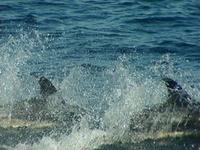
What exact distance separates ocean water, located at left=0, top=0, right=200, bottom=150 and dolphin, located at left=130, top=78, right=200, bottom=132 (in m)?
0.33

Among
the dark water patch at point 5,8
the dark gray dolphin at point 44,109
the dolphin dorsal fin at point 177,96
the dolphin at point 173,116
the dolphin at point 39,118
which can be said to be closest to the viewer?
the dolphin at point 173,116

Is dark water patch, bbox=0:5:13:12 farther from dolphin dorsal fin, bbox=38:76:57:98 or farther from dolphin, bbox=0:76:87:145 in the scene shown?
A: dolphin dorsal fin, bbox=38:76:57:98

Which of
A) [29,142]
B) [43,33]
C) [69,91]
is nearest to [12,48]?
[43,33]

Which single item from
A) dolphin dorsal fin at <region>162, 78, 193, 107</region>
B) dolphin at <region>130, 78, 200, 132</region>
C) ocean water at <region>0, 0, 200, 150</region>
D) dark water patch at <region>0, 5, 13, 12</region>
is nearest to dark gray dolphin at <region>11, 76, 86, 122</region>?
ocean water at <region>0, 0, 200, 150</region>

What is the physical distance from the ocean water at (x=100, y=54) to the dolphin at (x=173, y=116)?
1.08 ft

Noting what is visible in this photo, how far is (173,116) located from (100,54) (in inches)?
248

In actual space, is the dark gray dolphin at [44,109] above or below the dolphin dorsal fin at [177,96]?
below

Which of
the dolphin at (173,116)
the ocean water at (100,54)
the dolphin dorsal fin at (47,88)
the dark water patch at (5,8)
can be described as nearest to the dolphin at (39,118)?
the dolphin dorsal fin at (47,88)

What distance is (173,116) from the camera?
1259 cm

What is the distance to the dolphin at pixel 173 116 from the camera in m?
12.4

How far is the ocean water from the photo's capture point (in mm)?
13695

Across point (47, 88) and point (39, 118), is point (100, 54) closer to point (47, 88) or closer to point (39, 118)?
point (47, 88)

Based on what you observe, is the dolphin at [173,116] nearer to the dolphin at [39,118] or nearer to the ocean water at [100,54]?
the ocean water at [100,54]

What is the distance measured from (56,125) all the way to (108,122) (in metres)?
0.95
